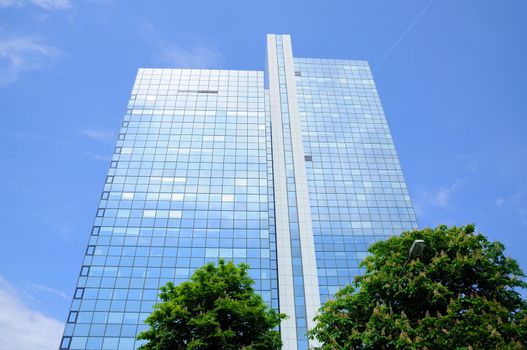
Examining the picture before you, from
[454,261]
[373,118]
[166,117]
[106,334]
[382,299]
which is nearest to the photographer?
[454,261]

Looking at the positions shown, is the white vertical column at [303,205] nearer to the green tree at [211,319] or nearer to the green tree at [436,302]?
the green tree at [211,319]

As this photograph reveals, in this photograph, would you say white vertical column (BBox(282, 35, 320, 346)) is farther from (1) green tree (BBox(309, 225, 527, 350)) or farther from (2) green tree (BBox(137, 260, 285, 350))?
(1) green tree (BBox(309, 225, 527, 350))

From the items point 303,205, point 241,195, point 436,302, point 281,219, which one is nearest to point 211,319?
point 436,302

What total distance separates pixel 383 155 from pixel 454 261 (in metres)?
63.2

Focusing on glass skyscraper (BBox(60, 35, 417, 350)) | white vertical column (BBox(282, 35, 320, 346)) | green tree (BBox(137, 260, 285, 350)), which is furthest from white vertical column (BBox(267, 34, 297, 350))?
green tree (BBox(137, 260, 285, 350))

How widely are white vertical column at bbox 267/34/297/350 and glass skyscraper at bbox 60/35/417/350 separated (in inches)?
7.1

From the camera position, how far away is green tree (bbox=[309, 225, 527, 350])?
15.9m

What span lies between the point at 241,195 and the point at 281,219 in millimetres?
9074

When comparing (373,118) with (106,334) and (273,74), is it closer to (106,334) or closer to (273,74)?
(273,74)

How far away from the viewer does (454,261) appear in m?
18.1

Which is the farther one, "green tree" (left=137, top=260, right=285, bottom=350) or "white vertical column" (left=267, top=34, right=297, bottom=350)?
"white vertical column" (left=267, top=34, right=297, bottom=350)

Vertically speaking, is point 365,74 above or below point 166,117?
above

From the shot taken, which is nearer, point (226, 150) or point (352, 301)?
point (352, 301)

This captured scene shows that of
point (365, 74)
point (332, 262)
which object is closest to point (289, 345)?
point (332, 262)
